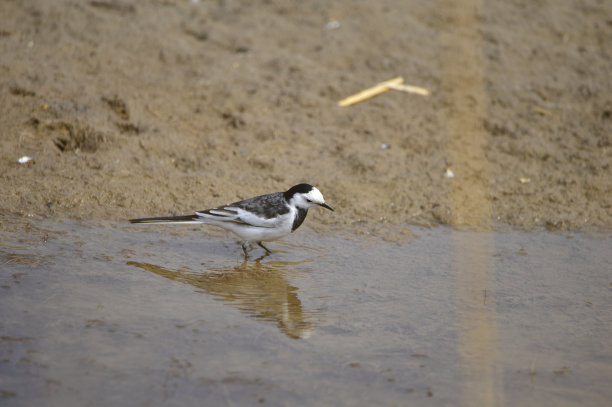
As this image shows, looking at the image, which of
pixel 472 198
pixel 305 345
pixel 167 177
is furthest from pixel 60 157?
pixel 472 198

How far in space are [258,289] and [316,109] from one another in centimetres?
403

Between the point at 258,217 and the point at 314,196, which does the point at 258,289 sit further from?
the point at 314,196

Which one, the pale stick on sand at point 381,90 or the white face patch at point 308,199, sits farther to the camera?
the pale stick on sand at point 381,90

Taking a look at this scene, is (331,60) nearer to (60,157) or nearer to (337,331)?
(60,157)

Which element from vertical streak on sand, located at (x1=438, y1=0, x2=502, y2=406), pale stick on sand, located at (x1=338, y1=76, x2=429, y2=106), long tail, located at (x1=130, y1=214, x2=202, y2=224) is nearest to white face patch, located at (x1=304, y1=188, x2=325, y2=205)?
long tail, located at (x1=130, y1=214, x2=202, y2=224)

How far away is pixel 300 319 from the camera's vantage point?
5.10 meters

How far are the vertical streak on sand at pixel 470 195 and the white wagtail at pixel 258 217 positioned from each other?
165cm

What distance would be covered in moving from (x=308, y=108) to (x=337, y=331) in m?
4.78

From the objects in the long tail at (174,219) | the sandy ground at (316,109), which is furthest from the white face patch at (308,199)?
the long tail at (174,219)

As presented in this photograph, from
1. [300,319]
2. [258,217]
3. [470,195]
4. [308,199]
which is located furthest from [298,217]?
[470,195]

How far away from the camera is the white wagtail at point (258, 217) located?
244 inches

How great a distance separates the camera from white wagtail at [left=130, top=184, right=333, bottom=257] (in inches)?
244

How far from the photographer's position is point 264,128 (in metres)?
8.52

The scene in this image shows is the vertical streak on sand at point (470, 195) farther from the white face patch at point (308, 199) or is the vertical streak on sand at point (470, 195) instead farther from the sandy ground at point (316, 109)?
the white face patch at point (308, 199)
